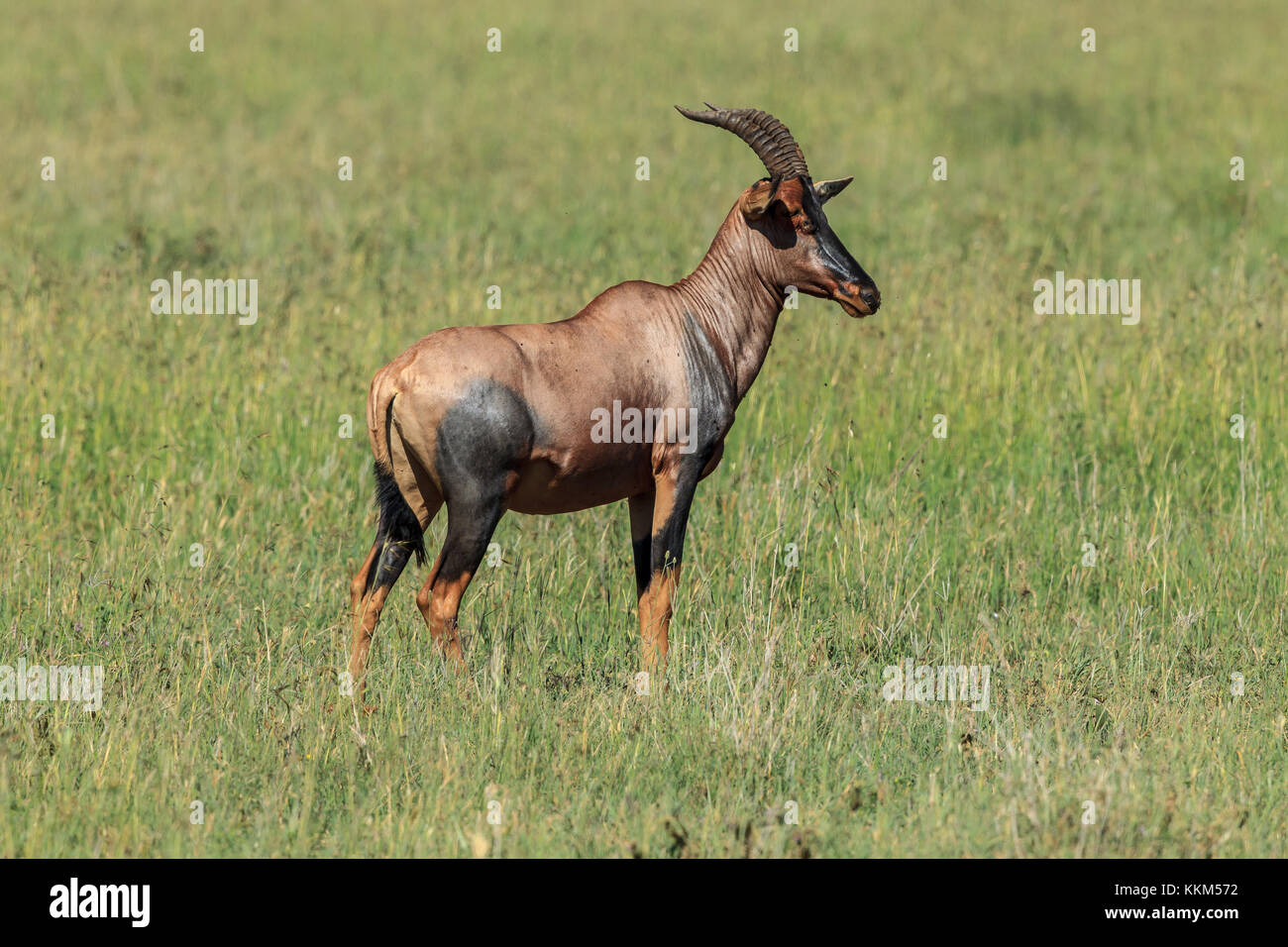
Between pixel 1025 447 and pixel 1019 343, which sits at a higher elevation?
pixel 1019 343

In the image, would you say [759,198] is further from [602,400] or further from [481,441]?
[481,441]

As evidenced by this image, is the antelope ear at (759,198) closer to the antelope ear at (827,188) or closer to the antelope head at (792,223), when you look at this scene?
the antelope head at (792,223)

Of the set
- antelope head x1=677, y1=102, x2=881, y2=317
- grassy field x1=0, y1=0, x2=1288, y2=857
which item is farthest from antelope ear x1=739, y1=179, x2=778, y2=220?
grassy field x1=0, y1=0, x2=1288, y2=857

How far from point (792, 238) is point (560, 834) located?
119 inches

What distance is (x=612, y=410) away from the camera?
658 cm

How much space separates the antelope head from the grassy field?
1.67m

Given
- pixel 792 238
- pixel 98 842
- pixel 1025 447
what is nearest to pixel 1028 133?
pixel 1025 447

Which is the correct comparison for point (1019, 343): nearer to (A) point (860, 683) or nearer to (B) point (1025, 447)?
(B) point (1025, 447)

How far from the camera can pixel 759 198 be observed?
6902 mm

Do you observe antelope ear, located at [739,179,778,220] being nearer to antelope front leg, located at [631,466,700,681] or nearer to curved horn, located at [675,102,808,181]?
curved horn, located at [675,102,808,181]

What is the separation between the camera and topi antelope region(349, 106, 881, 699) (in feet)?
20.8

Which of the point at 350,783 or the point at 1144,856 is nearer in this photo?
the point at 1144,856

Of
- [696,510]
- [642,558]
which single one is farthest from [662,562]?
[696,510]

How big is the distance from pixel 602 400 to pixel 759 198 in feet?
3.99
